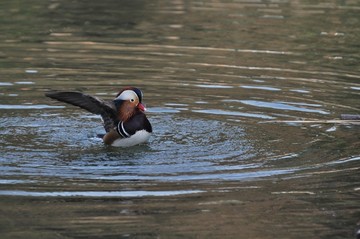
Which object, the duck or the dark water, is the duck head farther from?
the dark water

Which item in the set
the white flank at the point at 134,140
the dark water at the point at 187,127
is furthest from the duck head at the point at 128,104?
the dark water at the point at 187,127

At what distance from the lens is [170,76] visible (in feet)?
54.0

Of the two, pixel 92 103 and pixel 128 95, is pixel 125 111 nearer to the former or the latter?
pixel 128 95

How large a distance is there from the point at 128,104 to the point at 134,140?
0.45 m

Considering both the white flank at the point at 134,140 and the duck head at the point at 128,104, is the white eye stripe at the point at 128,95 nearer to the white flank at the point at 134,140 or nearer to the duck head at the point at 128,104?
the duck head at the point at 128,104

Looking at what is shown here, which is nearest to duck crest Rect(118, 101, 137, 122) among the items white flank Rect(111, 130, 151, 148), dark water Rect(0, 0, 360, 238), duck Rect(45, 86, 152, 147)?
duck Rect(45, 86, 152, 147)

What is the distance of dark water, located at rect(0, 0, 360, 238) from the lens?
9.10m

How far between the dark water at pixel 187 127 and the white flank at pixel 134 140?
0.32ft

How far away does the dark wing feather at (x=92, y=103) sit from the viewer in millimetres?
11648

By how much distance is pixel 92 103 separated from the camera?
11828 mm

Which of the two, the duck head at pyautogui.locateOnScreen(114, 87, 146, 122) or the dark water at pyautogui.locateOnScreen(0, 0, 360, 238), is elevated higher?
the duck head at pyautogui.locateOnScreen(114, 87, 146, 122)

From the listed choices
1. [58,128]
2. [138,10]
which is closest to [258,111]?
[58,128]

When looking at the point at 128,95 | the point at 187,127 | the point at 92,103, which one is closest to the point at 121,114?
the point at 128,95

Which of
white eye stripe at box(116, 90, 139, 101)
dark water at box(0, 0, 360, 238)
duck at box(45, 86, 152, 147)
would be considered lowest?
dark water at box(0, 0, 360, 238)
